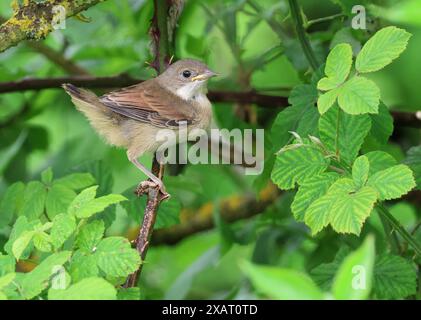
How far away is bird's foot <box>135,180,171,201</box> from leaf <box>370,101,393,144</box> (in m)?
0.82

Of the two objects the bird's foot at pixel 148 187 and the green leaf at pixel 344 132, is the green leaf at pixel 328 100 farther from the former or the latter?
the bird's foot at pixel 148 187

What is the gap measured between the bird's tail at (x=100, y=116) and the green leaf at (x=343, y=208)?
1.47m

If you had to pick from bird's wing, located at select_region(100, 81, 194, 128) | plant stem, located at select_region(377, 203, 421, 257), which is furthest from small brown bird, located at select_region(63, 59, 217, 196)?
plant stem, located at select_region(377, 203, 421, 257)

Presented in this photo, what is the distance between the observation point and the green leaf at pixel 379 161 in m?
2.60

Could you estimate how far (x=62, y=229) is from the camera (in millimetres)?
2312

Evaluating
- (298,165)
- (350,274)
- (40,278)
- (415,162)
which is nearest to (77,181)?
(298,165)

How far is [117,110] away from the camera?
3629 millimetres

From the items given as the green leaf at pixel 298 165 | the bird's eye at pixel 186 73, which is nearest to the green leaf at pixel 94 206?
the green leaf at pixel 298 165

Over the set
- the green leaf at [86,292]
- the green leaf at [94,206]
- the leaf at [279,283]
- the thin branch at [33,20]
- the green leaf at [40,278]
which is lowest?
the leaf at [279,283]

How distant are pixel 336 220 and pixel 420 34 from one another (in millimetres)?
3049
